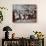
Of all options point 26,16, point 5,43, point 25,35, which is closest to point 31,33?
point 25,35

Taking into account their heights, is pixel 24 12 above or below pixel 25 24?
above

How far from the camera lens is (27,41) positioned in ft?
13.1

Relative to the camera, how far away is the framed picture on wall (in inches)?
165

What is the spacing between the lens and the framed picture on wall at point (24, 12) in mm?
4191

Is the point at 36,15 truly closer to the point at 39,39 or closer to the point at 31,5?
the point at 31,5

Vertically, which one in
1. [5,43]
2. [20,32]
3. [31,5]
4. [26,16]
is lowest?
[5,43]

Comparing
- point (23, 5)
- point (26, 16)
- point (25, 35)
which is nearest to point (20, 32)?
point (25, 35)

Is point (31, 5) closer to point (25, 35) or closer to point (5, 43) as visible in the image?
point (25, 35)

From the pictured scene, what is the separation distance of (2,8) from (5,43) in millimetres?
924

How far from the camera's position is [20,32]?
166 inches

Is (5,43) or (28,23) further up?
(28,23)

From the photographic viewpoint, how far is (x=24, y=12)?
13.8 feet

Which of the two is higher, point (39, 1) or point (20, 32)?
point (39, 1)

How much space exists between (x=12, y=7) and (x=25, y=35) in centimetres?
81
